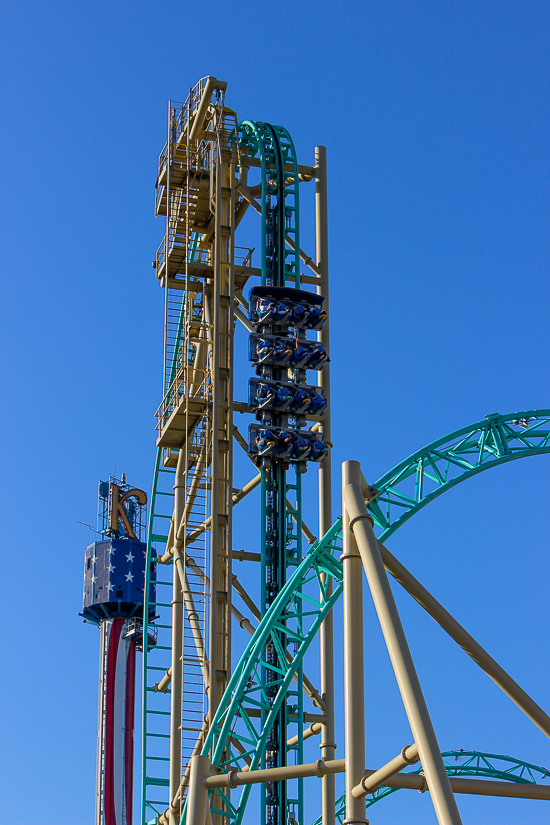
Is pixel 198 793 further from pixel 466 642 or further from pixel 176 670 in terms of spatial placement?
pixel 176 670

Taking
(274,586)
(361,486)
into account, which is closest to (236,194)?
(274,586)

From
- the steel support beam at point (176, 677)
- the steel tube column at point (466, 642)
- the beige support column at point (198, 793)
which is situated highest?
the steel support beam at point (176, 677)

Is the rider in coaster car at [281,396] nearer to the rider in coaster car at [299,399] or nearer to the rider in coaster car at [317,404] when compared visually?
the rider in coaster car at [299,399]

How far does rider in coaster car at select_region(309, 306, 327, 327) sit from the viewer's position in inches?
1214

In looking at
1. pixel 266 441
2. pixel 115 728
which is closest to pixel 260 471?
pixel 266 441

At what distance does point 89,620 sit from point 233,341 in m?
46.5

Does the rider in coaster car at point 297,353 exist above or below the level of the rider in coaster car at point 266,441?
above

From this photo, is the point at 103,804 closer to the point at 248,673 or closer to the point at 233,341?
the point at 233,341

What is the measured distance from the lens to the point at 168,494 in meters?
34.7

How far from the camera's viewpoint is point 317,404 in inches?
1192

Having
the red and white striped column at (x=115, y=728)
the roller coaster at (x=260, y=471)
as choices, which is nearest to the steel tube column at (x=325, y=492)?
the roller coaster at (x=260, y=471)

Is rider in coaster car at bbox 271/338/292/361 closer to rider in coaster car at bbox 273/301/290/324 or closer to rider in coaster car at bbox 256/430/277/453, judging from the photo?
rider in coaster car at bbox 273/301/290/324

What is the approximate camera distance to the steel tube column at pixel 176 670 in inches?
1182

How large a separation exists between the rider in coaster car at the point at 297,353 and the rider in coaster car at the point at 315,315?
688mm
